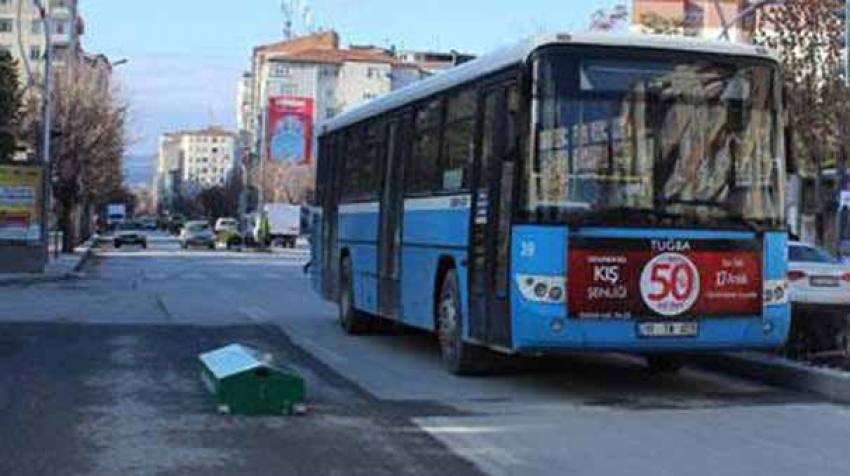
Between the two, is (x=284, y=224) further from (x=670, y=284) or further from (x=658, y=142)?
(x=670, y=284)

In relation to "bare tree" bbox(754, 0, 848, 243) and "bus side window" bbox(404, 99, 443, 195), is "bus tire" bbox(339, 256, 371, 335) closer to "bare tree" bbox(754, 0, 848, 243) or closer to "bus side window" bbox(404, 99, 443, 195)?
"bus side window" bbox(404, 99, 443, 195)

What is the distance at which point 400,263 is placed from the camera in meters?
16.0

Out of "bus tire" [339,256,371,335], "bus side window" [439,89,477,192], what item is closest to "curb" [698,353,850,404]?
"bus side window" [439,89,477,192]

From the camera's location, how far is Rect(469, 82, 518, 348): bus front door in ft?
40.4

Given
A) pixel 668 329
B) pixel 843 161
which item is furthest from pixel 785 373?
pixel 843 161

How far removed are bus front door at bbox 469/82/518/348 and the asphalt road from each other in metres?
0.67

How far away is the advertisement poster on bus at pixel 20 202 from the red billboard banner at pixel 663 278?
27333mm

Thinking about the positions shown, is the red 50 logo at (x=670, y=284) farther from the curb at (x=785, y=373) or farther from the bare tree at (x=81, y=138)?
the bare tree at (x=81, y=138)

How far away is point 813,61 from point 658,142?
2629cm

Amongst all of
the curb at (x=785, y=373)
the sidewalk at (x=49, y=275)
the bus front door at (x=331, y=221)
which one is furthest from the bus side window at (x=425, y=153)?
the sidewalk at (x=49, y=275)

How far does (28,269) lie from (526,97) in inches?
1090

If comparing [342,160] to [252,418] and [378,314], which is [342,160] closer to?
Answer: [378,314]

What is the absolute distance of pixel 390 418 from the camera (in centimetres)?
1109

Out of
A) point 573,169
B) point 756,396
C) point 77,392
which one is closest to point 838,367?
point 756,396
